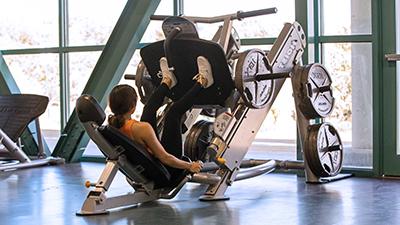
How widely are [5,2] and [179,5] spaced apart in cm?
288

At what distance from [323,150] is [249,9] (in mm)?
2060

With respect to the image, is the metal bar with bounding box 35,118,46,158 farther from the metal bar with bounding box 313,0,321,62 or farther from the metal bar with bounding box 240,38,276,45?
the metal bar with bounding box 313,0,321,62

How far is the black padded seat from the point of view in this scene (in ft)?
16.4

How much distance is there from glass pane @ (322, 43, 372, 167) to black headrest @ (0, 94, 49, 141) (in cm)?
321

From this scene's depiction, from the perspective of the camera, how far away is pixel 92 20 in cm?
845

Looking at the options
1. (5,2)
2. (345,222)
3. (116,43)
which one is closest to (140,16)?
(116,43)

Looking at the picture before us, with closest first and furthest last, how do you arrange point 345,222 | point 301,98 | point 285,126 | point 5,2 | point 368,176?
point 345,222 < point 301,98 < point 368,176 < point 285,126 < point 5,2

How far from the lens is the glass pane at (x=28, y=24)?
8.77 metres

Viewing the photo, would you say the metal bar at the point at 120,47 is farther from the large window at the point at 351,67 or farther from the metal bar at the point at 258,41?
the large window at the point at 351,67

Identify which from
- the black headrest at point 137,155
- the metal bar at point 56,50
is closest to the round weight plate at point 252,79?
the black headrest at point 137,155

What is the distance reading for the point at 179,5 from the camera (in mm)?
7676

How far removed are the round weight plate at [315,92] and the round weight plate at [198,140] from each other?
0.84 meters

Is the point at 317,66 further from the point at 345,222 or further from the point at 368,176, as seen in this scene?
the point at 345,222

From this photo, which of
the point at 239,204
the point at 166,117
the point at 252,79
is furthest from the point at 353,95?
the point at 166,117
